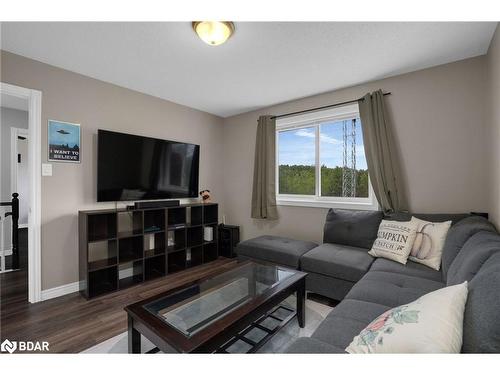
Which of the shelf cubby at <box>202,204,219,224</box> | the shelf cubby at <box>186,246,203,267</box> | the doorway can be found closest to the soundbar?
the shelf cubby at <box>202,204,219,224</box>

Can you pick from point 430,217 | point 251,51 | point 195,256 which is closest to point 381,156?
point 430,217

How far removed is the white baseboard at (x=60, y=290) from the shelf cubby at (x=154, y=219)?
0.92 metres

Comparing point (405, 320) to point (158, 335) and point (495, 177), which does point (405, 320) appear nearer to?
point (158, 335)

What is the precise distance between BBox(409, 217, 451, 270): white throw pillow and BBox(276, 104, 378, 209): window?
0.76 metres

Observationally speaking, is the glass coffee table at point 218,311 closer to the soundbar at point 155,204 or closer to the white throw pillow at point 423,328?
the white throw pillow at point 423,328

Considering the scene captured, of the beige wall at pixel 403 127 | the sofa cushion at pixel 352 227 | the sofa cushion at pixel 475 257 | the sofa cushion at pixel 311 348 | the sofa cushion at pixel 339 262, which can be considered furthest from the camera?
the sofa cushion at pixel 352 227

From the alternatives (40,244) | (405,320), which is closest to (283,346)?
(405,320)

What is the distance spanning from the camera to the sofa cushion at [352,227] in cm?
247

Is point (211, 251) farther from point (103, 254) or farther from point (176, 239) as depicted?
point (103, 254)

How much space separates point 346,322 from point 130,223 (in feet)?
8.86

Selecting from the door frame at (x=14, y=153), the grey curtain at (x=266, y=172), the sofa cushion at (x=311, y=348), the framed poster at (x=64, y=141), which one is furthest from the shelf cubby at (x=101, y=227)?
the door frame at (x=14, y=153)

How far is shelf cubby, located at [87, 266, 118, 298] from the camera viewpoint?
2.41m
